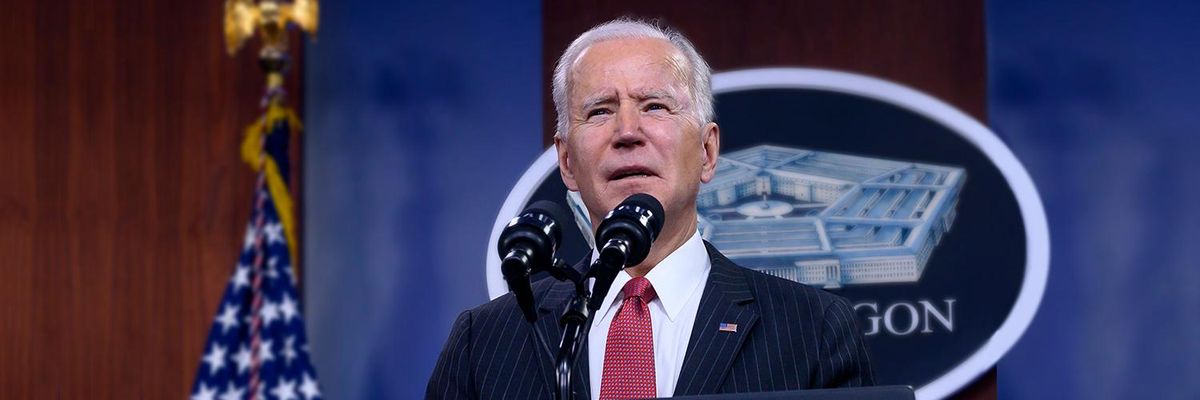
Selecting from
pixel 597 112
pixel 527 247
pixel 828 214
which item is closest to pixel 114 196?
pixel 828 214

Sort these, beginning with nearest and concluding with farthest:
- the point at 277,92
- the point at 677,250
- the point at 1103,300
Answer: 1. the point at 677,250
2. the point at 1103,300
3. the point at 277,92

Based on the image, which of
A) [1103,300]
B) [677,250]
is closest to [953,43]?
[1103,300]

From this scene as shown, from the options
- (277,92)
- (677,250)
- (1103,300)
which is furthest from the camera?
(277,92)

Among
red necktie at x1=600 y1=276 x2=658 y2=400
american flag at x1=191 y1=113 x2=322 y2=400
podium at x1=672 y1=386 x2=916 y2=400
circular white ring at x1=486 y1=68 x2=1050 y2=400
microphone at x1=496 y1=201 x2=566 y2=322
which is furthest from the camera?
american flag at x1=191 y1=113 x2=322 y2=400

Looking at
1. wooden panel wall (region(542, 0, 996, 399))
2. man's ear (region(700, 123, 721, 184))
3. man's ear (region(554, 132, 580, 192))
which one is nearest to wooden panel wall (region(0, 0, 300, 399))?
wooden panel wall (region(542, 0, 996, 399))

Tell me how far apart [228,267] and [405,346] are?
504 mm

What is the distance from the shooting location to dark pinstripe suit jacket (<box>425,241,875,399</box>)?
66.8 inches

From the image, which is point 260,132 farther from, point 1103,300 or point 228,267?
point 1103,300

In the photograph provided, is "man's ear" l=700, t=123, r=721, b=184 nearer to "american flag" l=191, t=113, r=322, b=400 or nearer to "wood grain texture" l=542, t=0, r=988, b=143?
"wood grain texture" l=542, t=0, r=988, b=143

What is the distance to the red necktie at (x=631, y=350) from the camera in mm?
1667

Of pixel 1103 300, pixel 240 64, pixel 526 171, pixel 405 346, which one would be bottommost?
pixel 405 346

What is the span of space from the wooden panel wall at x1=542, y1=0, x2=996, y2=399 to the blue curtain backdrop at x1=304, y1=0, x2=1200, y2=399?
0.05 metres

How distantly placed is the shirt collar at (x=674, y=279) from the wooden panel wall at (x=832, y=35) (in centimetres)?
129

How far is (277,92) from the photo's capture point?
3080 millimetres
